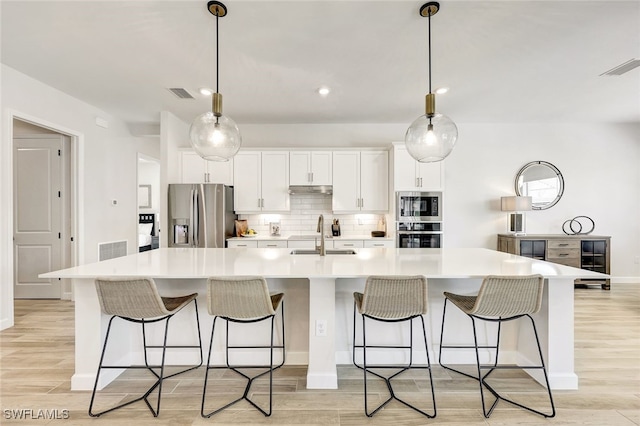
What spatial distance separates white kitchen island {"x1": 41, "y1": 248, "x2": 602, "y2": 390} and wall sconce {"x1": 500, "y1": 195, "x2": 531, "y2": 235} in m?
2.50

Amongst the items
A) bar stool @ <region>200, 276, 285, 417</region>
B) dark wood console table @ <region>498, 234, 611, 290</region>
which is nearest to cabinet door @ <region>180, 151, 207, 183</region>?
bar stool @ <region>200, 276, 285, 417</region>

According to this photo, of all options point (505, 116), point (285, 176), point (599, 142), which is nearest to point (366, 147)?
point (285, 176)

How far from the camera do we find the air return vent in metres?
4.64

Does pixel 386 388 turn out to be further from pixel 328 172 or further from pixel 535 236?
pixel 535 236

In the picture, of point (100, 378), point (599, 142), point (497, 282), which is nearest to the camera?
point (497, 282)

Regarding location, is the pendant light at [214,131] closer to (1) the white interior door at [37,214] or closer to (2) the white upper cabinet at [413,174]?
(2) the white upper cabinet at [413,174]

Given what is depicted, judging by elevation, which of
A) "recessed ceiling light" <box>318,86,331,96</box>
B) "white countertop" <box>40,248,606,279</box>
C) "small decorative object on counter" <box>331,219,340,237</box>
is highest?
"recessed ceiling light" <box>318,86,331,96</box>

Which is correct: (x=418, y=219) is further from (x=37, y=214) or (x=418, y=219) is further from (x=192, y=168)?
(x=37, y=214)

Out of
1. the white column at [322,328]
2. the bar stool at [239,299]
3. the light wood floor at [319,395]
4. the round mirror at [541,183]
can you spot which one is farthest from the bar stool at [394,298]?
the round mirror at [541,183]

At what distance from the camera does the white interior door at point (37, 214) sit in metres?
4.36

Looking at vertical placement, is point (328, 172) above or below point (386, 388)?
above

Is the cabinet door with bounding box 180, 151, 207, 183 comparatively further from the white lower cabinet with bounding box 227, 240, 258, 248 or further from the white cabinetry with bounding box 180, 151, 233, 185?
the white lower cabinet with bounding box 227, 240, 258, 248

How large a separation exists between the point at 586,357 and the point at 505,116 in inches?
137

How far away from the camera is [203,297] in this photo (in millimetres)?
2488
